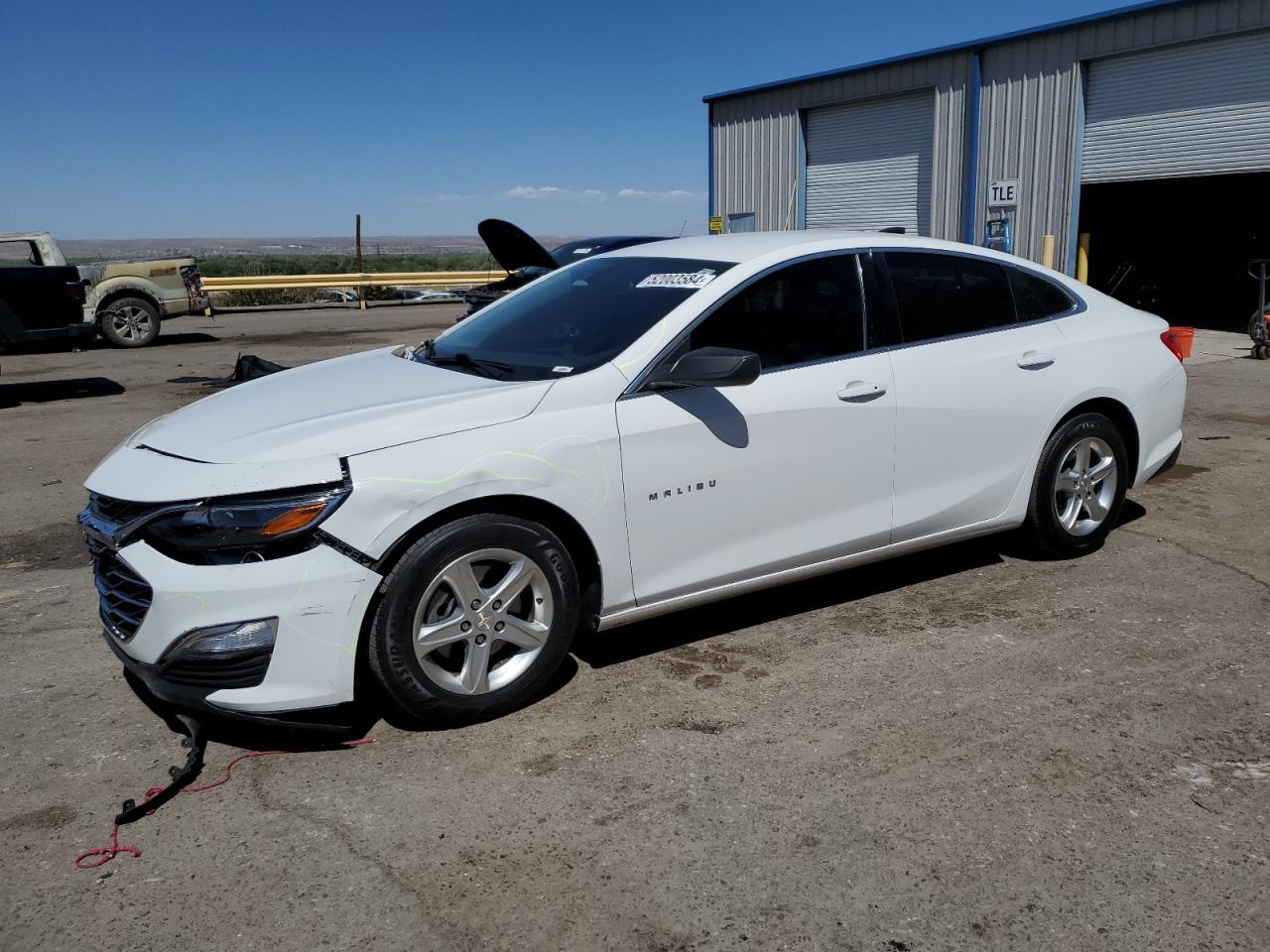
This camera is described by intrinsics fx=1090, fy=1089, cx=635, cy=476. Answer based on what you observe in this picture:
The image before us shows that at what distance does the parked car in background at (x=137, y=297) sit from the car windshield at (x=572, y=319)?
47.3 feet

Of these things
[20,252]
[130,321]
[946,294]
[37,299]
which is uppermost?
[20,252]

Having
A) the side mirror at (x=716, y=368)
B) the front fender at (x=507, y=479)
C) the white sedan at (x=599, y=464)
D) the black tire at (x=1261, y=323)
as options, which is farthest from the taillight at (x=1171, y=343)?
the black tire at (x=1261, y=323)

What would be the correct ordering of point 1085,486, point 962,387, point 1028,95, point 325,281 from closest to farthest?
point 962,387
point 1085,486
point 1028,95
point 325,281

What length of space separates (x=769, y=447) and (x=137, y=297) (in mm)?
16119

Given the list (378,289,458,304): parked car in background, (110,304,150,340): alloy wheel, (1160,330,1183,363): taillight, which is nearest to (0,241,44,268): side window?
(110,304,150,340): alloy wheel

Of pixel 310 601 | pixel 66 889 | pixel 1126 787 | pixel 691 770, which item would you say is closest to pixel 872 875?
pixel 691 770

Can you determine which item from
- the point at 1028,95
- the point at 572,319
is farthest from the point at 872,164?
the point at 572,319

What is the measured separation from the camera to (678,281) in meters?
4.43

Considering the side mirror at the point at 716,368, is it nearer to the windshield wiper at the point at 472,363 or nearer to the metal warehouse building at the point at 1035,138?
the windshield wiper at the point at 472,363

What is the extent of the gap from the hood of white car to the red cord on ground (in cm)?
99

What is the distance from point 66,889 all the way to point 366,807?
81 cm

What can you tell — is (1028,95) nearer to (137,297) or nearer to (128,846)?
(137,297)

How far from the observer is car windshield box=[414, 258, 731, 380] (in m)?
4.21

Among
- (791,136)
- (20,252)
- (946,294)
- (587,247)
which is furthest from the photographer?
(791,136)
